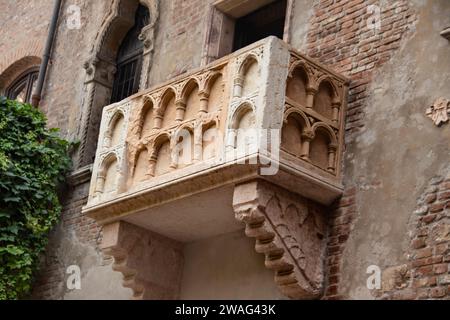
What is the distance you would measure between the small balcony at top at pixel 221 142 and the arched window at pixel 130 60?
2.94 meters

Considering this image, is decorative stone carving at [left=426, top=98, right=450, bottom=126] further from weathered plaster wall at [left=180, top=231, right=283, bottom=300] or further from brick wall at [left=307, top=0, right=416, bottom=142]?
weathered plaster wall at [left=180, top=231, right=283, bottom=300]

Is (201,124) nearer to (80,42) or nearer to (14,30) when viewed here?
(80,42)

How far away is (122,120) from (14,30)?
6.46 metres

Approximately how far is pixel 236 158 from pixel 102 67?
5.37 metres

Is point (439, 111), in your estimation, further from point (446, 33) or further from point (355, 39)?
point (355, 39)

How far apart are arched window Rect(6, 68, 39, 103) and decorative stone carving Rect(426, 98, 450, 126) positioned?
329 inches

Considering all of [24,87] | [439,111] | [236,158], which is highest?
[24,87]

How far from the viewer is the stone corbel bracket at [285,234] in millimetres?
8188

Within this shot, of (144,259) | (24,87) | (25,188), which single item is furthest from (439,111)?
(24,87)

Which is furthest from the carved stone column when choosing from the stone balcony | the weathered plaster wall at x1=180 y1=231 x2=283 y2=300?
the weathered plaster wall at x1=180 y1=231 x2=283 y2=300

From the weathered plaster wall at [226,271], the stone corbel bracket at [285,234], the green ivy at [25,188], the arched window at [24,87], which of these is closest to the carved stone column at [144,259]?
the weathered plaster wall at [226,271]

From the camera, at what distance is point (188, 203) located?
29.2 feet

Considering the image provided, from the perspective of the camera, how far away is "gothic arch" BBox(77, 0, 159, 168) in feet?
40.8

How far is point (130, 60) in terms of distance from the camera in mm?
12914
